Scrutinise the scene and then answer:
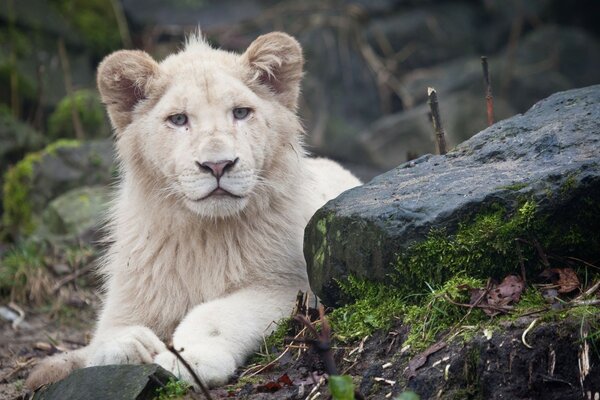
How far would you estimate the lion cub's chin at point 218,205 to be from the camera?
5117mm

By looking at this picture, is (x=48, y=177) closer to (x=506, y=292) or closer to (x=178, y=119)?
(x=178, y=119)

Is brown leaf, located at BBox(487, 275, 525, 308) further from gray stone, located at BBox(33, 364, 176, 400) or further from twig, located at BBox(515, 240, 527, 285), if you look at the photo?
gray stone, located at BBox(33, 364, 176, 400)

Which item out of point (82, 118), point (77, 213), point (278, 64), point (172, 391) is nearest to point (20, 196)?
point (77, 213)

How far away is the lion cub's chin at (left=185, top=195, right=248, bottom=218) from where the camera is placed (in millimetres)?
5117

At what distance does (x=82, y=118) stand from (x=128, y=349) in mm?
7804

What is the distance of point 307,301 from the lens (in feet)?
17.4

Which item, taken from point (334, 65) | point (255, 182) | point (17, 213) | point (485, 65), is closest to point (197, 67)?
point (255, 182)

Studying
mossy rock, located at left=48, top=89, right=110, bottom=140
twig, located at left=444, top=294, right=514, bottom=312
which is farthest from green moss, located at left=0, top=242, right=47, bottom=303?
twig, located at left=444, top=294, right=514, bottom=312

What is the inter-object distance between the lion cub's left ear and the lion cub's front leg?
1316 millimetres

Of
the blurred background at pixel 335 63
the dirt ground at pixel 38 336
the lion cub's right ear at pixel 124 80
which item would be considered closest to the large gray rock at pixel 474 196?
the lion cub's right ear at pixel 124 80

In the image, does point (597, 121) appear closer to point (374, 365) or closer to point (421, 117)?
point (374, 365)

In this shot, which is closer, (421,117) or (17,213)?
(17,213)

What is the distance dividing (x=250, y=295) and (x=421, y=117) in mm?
9083

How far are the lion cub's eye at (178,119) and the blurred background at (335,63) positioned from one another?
5.17 metres
